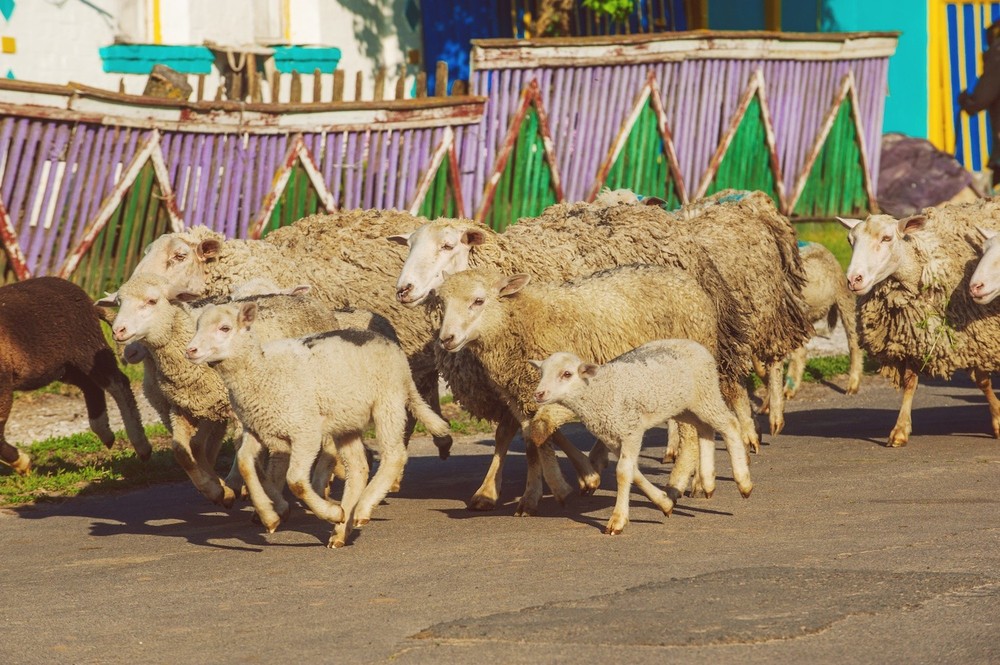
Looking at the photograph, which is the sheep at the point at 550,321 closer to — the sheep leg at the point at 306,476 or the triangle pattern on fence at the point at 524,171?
the sheep leg at the point at 306,476

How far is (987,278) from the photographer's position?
420 inches

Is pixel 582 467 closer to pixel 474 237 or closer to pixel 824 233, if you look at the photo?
pixel 474 237

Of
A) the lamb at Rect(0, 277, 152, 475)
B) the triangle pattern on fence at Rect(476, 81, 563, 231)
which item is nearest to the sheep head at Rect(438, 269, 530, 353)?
the lamb at Rect(0, 277, 152, 475)

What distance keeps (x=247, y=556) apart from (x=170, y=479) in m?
2.90

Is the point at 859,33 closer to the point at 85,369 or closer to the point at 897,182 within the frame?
the point at 897,182

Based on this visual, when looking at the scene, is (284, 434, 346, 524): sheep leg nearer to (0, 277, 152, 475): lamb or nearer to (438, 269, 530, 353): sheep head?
(438, 269, 530, 353): sheep head

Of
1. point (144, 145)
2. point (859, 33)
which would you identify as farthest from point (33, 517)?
point (859, 33)

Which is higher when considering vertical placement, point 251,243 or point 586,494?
point 251,243

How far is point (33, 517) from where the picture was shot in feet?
31.8

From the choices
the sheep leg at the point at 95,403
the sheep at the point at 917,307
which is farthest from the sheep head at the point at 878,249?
the sheep leg at the point at 95,403

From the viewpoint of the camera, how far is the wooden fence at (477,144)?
47.8 feet

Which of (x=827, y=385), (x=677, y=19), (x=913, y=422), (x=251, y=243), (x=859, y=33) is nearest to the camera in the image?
(x=251, y=243)

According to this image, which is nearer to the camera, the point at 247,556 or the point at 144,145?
the point at 247,556

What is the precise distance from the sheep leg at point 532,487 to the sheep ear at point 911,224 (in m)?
3.42
